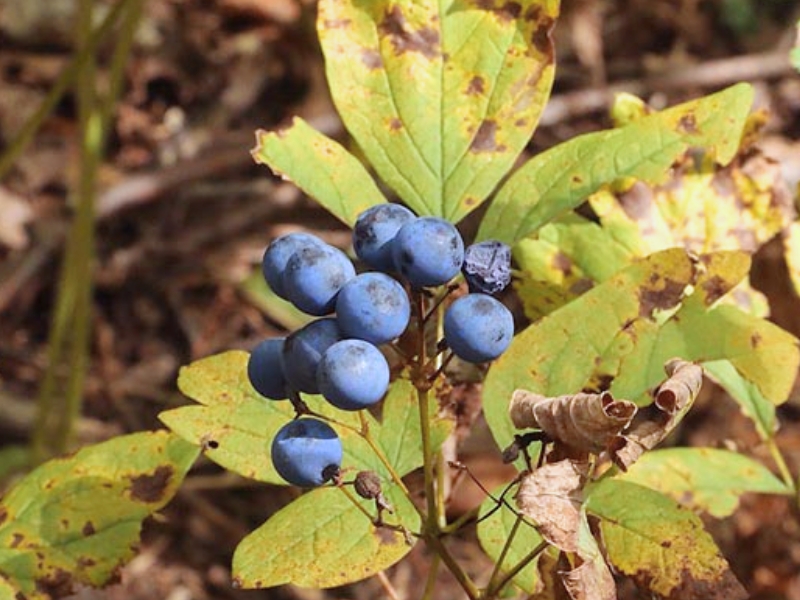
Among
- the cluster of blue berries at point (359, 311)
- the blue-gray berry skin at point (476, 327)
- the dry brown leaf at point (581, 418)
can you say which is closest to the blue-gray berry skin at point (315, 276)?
the cluster of blue berries at point (359, 311)

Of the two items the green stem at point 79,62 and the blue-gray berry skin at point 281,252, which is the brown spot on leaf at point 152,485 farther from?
the green stem at point 79,62

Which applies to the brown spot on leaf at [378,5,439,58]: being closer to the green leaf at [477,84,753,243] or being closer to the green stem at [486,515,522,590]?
the green leaf at [477,84,753,243]

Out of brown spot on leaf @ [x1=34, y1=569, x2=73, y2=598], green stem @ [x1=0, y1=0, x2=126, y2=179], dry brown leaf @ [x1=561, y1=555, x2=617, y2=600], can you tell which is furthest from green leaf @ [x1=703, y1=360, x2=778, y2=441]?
green stem @ [x1=0, y1=0, x2=126, y2=179]

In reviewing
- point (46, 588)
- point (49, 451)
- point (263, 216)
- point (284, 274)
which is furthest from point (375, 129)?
point (263, 216)

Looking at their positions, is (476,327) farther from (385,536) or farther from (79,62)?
(79,62)

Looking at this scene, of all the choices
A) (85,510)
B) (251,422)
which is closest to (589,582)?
(251,422)

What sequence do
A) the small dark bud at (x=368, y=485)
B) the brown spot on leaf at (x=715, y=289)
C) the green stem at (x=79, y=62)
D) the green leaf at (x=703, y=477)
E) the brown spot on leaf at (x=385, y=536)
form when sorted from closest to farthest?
the small dark bud at (x=368, y=485) → the brown spot on leaf at (x=385, y=536) → the brown spot on leaf at (x=715, y=289) → the green leaf at (x=703, y=477) → the green stem at (x=79, y=62)

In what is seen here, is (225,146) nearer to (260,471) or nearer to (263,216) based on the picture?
(263,216)
